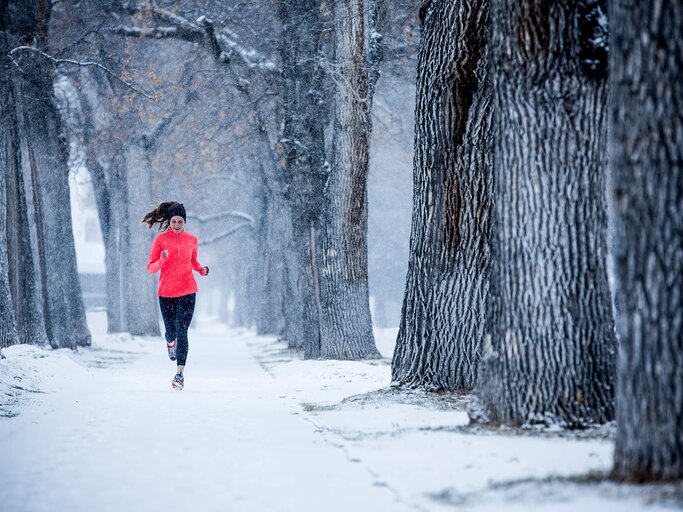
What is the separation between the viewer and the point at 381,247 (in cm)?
4622

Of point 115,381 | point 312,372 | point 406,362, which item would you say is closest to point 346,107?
point 312,372

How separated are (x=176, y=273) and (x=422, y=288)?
326cm

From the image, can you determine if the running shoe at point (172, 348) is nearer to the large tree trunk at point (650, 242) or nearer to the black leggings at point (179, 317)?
the black leggings at point (179, 317)

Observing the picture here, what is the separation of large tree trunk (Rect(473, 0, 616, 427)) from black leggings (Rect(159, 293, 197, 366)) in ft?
16.4

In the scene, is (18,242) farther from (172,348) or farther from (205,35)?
(172,348)

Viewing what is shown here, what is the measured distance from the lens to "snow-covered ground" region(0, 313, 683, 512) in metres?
4.25

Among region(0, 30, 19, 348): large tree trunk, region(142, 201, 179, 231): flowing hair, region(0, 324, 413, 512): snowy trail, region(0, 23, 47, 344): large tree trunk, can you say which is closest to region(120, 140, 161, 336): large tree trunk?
region(0, 23, 47, 344): large tree trunk

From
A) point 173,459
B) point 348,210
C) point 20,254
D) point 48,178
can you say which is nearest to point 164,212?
point 348,210

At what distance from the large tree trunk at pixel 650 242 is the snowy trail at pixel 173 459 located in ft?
3.85

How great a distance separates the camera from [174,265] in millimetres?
10508

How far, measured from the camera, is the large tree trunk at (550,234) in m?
6.02

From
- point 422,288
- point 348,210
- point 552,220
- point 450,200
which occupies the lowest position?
point 422,288

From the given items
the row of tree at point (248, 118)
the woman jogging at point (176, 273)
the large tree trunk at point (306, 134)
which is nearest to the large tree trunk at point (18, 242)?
the row of tree at point (248, 118)

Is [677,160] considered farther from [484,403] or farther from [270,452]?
[270,452]
